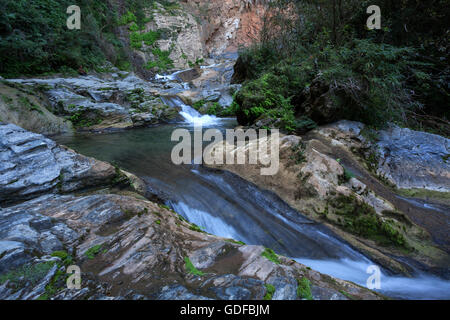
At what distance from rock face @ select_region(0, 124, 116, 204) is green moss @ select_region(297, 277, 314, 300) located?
11.1ft

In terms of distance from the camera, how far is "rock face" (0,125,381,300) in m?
1.54

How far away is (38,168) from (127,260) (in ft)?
8.98

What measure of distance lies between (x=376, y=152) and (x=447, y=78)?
3539 millimetres

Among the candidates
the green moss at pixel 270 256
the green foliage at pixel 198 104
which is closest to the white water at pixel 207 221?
the green moss at pixel 270 256

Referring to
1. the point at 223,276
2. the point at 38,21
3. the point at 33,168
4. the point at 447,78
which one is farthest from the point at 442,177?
the point at 38,21

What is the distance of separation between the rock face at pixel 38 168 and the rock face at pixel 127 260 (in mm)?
166

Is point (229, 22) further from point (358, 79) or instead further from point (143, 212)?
point (143, 212)

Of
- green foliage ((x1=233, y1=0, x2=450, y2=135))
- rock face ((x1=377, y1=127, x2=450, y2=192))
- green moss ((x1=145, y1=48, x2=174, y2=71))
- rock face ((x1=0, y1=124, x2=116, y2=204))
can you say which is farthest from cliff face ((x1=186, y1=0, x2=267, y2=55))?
rock face ((x1=0, y1=124, x2=116, y2=204))

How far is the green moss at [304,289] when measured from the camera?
1639 mm

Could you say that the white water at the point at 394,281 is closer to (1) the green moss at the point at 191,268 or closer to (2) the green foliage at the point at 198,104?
(1) the green moss at the point at 191,268

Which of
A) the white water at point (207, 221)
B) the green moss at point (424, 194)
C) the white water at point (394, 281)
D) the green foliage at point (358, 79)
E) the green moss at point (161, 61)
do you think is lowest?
the white water at point (394, 281)

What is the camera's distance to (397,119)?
588 centimetres

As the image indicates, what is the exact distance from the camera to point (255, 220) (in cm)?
383

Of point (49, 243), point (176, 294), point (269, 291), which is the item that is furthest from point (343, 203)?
point (49, 243)
